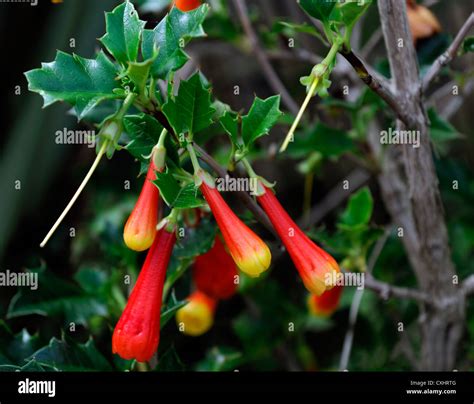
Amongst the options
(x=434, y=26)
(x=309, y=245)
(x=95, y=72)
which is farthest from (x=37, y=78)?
(x=434, y=26)

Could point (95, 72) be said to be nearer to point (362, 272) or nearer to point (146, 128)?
point (146, 128)

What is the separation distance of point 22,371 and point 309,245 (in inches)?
14.3

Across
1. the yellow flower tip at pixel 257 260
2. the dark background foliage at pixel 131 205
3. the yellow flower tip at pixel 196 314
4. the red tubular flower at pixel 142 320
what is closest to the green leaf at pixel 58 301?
the dark background foliage at pixel 131 205

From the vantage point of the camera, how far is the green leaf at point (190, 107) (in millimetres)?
617

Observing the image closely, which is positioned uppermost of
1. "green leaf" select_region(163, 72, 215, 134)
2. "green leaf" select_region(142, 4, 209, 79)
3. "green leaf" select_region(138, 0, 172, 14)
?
"green leaf" select_region(138, 0, 172, 14)

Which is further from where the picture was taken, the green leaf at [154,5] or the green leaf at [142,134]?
the green leaf at [154,5]

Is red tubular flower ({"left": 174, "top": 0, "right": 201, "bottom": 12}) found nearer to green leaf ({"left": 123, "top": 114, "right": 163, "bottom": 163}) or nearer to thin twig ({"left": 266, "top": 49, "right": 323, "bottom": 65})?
green leaf ({"left": 123, "top": 114, "right": 163, "bottom": 163})

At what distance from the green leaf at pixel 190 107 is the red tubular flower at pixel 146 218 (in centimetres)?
4

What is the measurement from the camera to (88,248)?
1352 millimetres

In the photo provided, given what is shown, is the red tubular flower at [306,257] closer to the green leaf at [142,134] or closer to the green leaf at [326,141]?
the green leaf at [142,134]

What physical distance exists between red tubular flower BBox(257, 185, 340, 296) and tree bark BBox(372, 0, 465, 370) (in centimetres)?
20

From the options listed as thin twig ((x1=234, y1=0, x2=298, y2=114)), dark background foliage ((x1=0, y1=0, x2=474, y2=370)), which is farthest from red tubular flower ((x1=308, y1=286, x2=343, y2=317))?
thin twig ((x1=234, y1=0, x2=298, y2=114))

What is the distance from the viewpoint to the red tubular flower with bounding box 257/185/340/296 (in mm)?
595

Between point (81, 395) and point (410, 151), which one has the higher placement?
point (410, 151)
